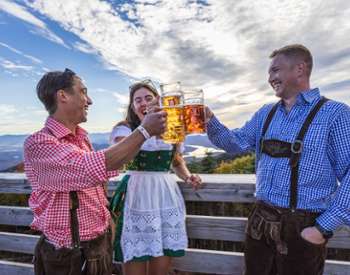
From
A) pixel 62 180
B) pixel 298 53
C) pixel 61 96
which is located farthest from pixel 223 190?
pixel 61 96

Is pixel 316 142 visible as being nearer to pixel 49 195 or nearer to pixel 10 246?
pixel 49 195

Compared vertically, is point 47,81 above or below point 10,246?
above

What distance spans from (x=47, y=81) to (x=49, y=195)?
2.13ft

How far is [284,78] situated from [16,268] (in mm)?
2705

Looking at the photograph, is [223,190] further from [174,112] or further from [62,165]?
[62,165]

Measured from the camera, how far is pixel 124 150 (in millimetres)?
1795

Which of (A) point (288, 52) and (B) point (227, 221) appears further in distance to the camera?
(B) point (227, 221)

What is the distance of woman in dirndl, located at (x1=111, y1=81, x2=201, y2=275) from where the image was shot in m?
2.40

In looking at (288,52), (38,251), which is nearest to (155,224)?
(38,251)

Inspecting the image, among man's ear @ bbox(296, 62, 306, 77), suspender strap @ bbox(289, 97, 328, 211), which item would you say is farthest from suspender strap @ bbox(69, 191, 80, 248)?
man's ear @ bbox(296, 62, 306, 77)

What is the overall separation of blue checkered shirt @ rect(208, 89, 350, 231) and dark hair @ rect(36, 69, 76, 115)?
1247 millimetres

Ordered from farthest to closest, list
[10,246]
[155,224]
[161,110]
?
1. [10,246]
2. [155,224]
3. [161,110]

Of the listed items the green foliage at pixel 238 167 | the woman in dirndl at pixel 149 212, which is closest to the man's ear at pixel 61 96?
the woman in dirndl at pixel 149 212

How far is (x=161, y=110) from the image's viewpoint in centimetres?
178
